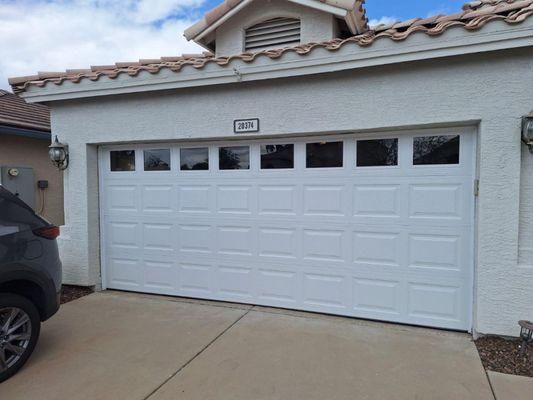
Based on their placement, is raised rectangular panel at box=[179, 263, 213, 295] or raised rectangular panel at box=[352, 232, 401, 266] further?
raised rectangular panel at box=[179, 263, 213, 295]

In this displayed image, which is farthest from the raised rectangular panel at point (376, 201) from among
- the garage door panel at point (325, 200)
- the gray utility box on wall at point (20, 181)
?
the gray utility box on wall at point (20, 181)

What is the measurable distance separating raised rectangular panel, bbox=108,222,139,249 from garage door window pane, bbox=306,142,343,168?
2907mm

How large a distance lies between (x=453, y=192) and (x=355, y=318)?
1924 mm

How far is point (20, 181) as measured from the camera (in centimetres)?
775

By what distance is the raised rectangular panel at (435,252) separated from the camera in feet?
14.0

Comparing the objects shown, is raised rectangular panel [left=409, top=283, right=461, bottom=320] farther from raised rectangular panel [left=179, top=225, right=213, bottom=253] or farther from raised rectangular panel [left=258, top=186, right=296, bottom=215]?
raised rectangular panel [left=179, top=225, right=213, bottom=253]

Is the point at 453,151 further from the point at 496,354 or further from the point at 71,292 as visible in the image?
the point at 71,292

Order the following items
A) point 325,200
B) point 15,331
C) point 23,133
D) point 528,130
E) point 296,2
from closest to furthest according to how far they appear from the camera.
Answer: point 15,331 < point 528,130 < point 325,200 < point 296,2 < point 23,133

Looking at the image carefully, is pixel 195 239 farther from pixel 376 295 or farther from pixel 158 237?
pixel 376 295

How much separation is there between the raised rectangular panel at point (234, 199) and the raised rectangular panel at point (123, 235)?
151 cm

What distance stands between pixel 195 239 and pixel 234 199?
87 centimetres

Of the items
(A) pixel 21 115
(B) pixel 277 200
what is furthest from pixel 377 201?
(A) pixel 21 115

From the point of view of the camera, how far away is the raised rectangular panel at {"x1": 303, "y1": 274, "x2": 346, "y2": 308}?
4.78m

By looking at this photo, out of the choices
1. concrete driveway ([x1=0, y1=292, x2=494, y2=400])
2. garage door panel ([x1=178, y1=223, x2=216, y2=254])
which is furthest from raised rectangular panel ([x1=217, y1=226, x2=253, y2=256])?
concrete driveway ([x1=0, y1=292, x2=494, y2=400])
